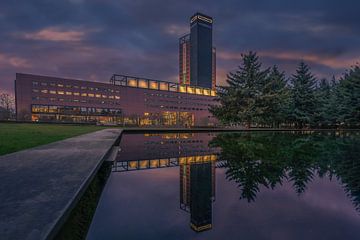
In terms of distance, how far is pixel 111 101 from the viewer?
2992 inches

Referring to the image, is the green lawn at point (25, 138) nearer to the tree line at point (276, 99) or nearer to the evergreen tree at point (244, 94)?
the evergreen tree at point (244, 94)

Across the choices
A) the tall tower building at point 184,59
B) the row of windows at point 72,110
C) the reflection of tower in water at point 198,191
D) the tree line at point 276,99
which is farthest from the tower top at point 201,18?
the reflection of tower in water at point 198,191

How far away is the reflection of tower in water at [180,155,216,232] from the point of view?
289 cm

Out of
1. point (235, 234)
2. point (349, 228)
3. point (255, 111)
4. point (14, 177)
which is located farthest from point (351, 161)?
point (255, 111)

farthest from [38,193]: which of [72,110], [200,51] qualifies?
[200,51]

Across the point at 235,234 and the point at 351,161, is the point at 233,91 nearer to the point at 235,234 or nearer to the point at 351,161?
the point at 351,161

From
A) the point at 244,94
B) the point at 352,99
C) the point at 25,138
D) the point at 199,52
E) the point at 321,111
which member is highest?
the point at 199,52

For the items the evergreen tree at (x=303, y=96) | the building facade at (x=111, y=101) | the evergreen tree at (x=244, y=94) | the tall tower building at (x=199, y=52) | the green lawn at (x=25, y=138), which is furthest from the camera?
the tall tower building at (x=199, y=52)

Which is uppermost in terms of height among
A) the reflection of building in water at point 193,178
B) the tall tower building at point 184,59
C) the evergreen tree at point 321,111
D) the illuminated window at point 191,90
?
the tall tower building at point 184,59

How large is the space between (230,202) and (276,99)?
29365mm

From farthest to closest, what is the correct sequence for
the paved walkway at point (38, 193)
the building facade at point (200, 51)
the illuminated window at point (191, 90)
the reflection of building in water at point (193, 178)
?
the building facade at point (200, 51) → the illuminated window at point (191, 90) → the reflection of building in water at point (193, 178) → the paved walkway at point (38, 193)

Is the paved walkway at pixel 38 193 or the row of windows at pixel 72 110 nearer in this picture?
the paved walkway at pixel 38 193

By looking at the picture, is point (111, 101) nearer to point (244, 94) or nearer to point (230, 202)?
point (244, 94)

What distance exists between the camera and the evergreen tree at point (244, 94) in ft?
97.5
